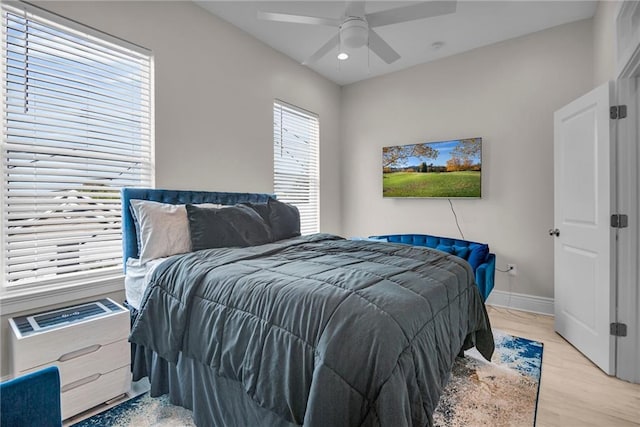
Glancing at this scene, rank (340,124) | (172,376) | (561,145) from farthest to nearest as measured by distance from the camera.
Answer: (340,124)
(561,145)
(172,376)

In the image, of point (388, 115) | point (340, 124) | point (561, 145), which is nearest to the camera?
point (561, 145)

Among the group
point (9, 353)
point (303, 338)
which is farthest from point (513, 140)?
point (9, 353)

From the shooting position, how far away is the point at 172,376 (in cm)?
180

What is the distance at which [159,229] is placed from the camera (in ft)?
7.43

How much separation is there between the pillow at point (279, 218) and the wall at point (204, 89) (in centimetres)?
56

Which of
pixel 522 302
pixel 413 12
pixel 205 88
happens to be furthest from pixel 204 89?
pixel 522 302

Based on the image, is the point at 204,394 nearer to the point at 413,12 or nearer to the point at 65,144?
the point at 65,144

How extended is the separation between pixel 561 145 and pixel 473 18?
154 centimetres

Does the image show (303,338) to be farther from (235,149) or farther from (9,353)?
(235,149)

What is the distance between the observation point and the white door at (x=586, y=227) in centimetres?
229

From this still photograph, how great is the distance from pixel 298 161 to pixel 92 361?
3.13m

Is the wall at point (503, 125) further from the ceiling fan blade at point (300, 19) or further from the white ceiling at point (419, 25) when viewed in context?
the ceiling fan blade at point (300, 19)

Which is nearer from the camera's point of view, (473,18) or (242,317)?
(242,317)

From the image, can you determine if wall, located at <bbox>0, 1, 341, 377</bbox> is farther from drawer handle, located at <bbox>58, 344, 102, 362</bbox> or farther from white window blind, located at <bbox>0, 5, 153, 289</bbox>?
drawer handle, located at <bbox>58, 344, 102, 362</bbox>
